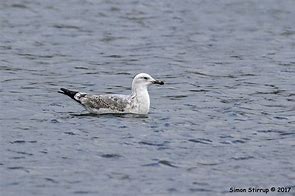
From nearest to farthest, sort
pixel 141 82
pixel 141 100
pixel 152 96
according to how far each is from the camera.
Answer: pixel 141 100, pixel 141 82, pixel 152 96

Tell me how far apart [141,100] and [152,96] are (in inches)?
87.7

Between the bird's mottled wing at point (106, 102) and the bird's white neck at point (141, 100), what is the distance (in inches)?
7.5

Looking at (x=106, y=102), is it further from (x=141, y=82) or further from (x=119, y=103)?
(x=141, y=82)

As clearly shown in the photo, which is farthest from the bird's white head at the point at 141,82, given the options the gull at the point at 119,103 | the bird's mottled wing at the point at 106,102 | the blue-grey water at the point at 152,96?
the blue-grey water at the point at 152,96

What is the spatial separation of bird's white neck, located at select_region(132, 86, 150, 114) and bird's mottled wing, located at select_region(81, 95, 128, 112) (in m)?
0.19

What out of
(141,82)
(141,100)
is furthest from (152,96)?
(141,100)

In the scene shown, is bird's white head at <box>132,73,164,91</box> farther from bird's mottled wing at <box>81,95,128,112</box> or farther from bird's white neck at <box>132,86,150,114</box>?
bird's mottled wing at <box>81,95,128,112</box>

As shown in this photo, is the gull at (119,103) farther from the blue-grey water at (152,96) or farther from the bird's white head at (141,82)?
the blue-grey water at (152,96)

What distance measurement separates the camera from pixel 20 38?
1081 inches

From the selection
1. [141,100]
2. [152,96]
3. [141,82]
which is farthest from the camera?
[152,96]

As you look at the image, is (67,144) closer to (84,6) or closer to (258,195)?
(258,195)

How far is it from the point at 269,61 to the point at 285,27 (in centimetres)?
482

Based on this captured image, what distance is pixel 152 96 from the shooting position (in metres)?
20.8

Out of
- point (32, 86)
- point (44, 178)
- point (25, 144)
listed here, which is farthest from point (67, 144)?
point (32, 86)
